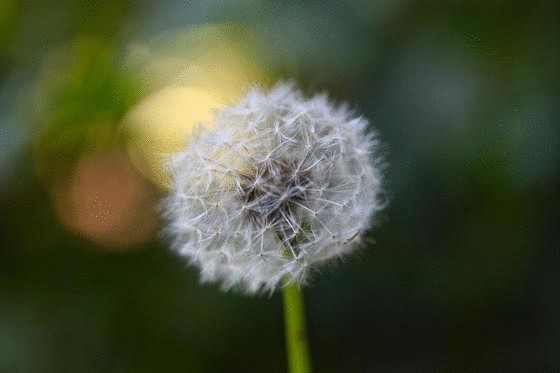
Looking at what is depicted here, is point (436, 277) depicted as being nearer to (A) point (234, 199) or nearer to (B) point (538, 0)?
(B) point (538, 0)

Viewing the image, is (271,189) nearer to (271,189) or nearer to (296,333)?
(271,189)

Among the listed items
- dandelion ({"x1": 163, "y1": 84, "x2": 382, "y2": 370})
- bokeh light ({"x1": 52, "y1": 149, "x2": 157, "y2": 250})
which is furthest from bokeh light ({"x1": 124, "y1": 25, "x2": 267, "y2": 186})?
dandelion ({"x1": 163, "y1": 84, "x2": 382, "y2": 370})

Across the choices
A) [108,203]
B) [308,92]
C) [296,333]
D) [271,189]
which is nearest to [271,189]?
[271,189]

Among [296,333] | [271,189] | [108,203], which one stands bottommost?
[296,333]

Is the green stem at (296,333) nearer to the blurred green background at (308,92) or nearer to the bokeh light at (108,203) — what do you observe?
the blurred green background at (308,92)

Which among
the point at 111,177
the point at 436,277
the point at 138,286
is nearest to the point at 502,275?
the point at 436,277

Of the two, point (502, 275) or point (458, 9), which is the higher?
point (458, 9)
